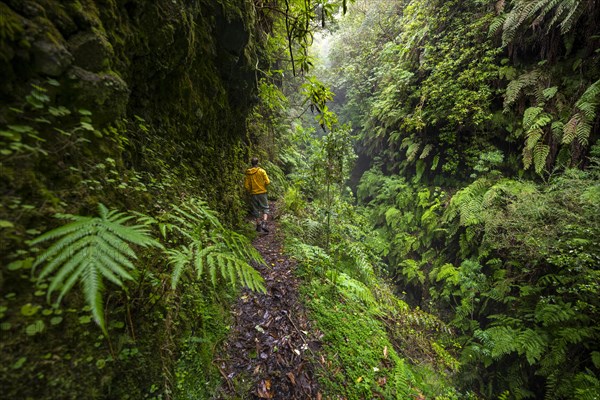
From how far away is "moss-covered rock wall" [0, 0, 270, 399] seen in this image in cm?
115

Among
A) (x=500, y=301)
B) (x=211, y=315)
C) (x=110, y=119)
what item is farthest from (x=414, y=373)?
(x=110, y=119)

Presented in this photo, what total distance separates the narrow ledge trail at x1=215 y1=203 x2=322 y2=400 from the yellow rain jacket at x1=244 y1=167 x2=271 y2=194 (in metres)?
2.17

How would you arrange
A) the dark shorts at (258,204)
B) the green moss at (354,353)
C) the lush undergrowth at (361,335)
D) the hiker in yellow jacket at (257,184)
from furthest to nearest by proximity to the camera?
the dark shorts at (258,204) → the hiker in yellow jacket at (257,184) → the lush undergrowth at (361,335) → the green moss at (354,353)

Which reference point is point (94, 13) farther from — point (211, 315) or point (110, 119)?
point (211, 315)

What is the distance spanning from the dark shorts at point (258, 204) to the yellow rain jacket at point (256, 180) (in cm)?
13

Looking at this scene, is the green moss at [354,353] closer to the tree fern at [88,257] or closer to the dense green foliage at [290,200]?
the dense green foliage at [290,200]

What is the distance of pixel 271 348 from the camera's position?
8.63 ft

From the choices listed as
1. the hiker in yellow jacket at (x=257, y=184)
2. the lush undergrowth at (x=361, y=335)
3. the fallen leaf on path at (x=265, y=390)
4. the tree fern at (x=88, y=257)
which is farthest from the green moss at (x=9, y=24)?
the hiker in yellow jacket at (x=257, y=184)

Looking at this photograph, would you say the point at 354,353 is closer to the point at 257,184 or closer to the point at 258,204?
the point at 258,204

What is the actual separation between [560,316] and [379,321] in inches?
127

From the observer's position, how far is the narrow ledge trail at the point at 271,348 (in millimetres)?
2258

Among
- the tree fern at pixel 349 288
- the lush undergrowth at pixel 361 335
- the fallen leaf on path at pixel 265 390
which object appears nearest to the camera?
the fallen leaf on path at pixel 265 390

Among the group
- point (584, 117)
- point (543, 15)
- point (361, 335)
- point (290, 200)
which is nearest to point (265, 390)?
point (361, 335)

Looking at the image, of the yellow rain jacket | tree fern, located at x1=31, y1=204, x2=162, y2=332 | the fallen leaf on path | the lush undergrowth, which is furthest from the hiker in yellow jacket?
tree fern, located at x1=31, y1=204, x2=162, y2=332
